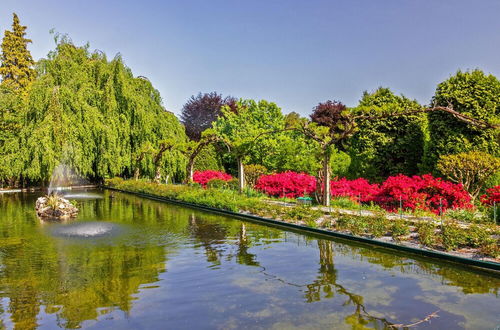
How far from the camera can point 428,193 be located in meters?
14.2

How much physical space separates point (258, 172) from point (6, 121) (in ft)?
71.4

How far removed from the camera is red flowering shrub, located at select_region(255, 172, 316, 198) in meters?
19.5

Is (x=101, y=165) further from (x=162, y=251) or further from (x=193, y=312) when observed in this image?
(x=193, y=312)

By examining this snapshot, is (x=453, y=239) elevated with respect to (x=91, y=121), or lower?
lower

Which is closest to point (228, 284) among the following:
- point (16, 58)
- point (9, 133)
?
point (9, 133)

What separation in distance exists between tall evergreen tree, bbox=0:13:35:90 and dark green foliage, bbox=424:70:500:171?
147 feet

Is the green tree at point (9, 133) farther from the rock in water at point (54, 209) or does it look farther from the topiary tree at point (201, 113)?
the topiary tree at point (201, 113)

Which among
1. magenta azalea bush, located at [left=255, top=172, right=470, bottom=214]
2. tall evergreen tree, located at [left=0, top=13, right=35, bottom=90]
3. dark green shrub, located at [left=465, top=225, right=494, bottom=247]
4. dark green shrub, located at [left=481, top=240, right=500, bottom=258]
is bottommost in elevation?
dark green shrub, located at [left=481, top=240, right=500, bottom=258]

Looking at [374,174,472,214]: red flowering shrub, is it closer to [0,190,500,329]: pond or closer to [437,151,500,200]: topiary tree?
[437,151,500,200]: topiary tree

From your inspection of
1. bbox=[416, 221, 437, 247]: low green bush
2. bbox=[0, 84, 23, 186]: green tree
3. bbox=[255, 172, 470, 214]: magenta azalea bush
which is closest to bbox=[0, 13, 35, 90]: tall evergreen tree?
Answer: bbox=[0, 84, 23, 186]: green tree

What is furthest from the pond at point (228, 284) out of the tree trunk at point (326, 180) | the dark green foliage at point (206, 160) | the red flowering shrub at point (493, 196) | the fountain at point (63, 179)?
the dark green foliage at point (206, 160)

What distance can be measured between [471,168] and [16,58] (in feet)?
166

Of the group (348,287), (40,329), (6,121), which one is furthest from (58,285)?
(6,121)

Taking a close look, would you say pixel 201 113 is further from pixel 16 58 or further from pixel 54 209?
pixel 54 209
